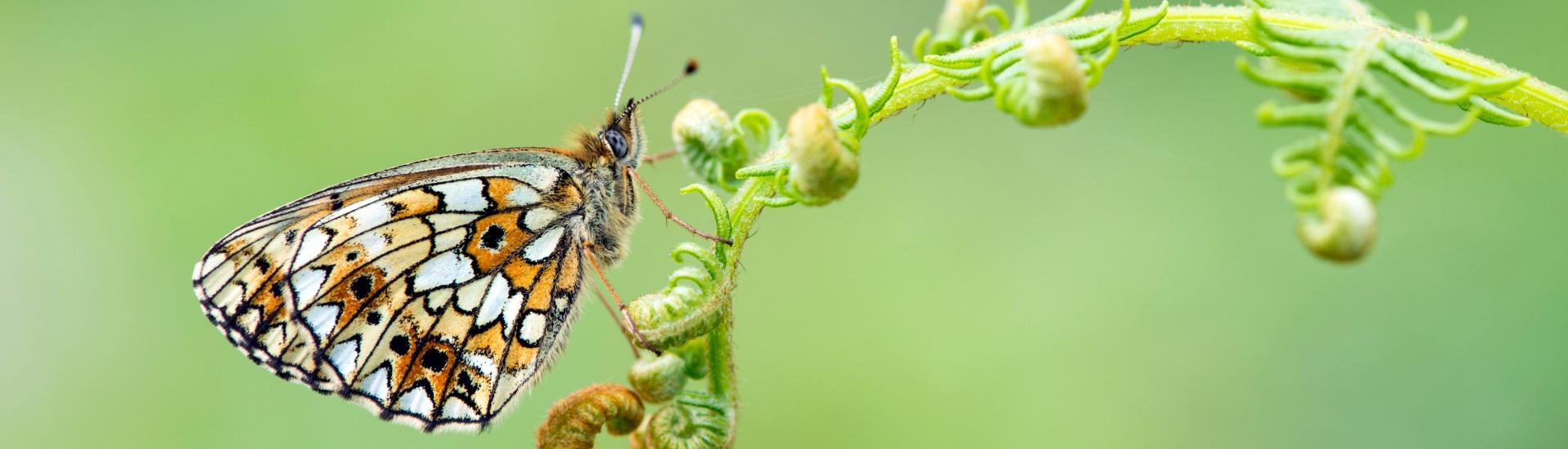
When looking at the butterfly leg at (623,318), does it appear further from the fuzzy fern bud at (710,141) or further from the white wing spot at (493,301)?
the fuzzy fern bud at (710,141)

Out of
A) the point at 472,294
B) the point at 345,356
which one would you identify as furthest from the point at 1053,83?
the point at 345,356

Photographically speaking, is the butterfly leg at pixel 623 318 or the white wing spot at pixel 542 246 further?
the white wing spot at pixel 542 246

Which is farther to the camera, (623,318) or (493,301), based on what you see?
(493,301)

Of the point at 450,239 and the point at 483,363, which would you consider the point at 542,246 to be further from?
the point at 483,363

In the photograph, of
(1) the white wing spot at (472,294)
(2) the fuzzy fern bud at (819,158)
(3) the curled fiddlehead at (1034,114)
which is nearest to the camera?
(3) the curled fiddlehead at (1034,114)

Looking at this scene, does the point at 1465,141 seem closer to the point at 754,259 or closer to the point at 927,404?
the point at 927,404

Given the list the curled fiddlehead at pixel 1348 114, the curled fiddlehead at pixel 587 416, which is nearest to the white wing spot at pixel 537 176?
the curled fiddlehead at pixel 587 416
